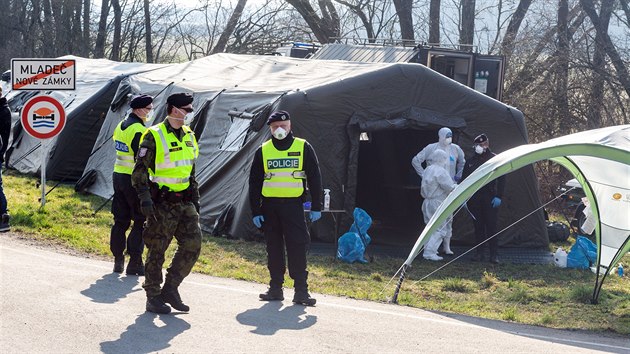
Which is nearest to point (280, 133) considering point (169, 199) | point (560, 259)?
point (169, 199)

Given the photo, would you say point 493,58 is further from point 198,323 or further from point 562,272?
point 198,323

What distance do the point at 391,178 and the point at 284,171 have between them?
8174 millimetres

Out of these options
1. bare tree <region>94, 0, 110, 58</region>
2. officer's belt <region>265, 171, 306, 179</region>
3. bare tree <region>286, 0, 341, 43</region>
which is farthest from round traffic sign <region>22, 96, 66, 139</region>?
bare tree <region>94, 0, 110, 58</region>

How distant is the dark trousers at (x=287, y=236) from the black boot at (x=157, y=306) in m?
1.37

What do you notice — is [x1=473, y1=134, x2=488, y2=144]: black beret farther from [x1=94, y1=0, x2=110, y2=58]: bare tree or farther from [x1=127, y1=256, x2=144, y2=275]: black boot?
[x1=94, y1=0, x2=110, y2=58]: bare tree

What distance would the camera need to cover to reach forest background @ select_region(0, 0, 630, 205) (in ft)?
75.8

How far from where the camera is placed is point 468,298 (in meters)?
11.4

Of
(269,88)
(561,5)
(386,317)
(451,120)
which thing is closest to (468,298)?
(386,317)

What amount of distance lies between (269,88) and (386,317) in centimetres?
651

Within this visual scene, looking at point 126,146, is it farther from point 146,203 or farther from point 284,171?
point 146,203

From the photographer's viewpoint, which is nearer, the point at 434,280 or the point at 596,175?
the point at 596,175

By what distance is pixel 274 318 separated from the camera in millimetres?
8555

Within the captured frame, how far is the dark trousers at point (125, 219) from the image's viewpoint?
10148 millimetres

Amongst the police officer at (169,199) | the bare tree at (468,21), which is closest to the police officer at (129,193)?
the police officer at (169,199)
